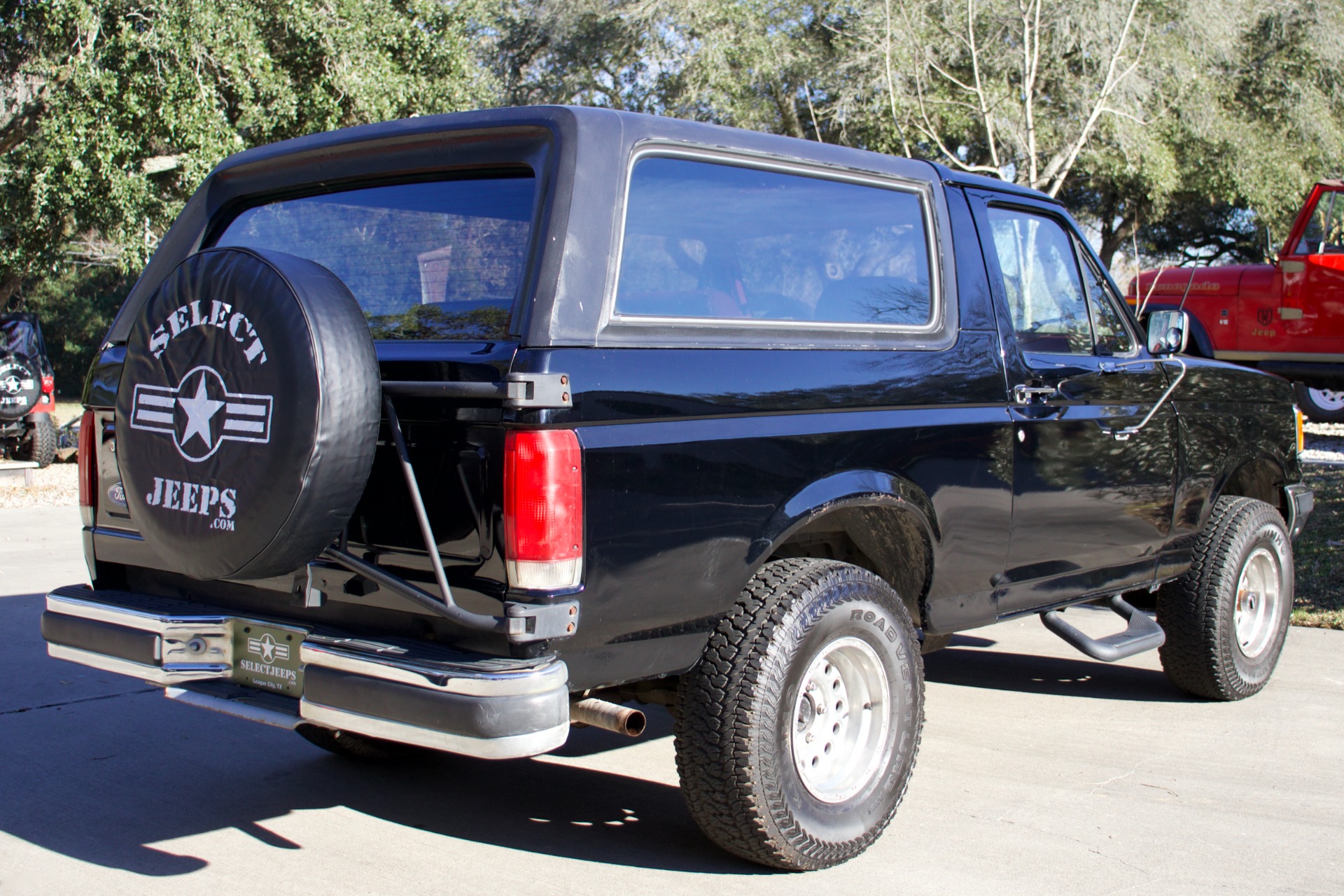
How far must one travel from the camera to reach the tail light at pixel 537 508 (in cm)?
287

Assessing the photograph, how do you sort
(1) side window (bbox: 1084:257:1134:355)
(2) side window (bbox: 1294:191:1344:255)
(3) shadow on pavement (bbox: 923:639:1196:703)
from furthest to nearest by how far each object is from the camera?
(2) side window (bbox: 1294:191:1344:255)
(3) shadow on pavement (bbox: 923:639:1196:703)
(1) side window (bbox: 1084:257:1134:355)

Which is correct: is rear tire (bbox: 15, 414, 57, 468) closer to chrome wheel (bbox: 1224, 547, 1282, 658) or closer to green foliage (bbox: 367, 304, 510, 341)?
green foliage (bbox: 367, 304, 510, 341)

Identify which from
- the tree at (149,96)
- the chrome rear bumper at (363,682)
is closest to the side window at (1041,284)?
the chrome rear bumper at (363,682)

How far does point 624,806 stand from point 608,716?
0.98m

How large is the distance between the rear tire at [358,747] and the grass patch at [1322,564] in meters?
5.14

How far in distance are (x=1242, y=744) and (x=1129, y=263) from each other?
27.9 m

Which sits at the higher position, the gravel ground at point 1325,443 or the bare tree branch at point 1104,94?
the bare tree branch at point 1104,94

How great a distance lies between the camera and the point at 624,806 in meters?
4.09

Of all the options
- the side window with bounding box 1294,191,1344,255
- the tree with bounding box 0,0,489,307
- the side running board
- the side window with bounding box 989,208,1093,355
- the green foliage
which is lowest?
the side running board

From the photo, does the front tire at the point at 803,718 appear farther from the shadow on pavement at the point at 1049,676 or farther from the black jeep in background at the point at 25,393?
the black jeep in background at the point at 25,393

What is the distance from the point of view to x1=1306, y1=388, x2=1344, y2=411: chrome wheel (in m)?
15.2

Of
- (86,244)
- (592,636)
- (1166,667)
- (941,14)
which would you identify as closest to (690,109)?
(941,14)

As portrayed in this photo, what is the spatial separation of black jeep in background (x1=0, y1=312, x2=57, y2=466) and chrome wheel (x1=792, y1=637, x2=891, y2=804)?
12.9 meters

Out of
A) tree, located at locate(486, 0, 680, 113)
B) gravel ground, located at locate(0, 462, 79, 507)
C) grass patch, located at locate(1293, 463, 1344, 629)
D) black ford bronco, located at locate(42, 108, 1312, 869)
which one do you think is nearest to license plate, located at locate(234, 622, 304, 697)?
black ford bronco, located at locate(42, 108, 1312, 869)
